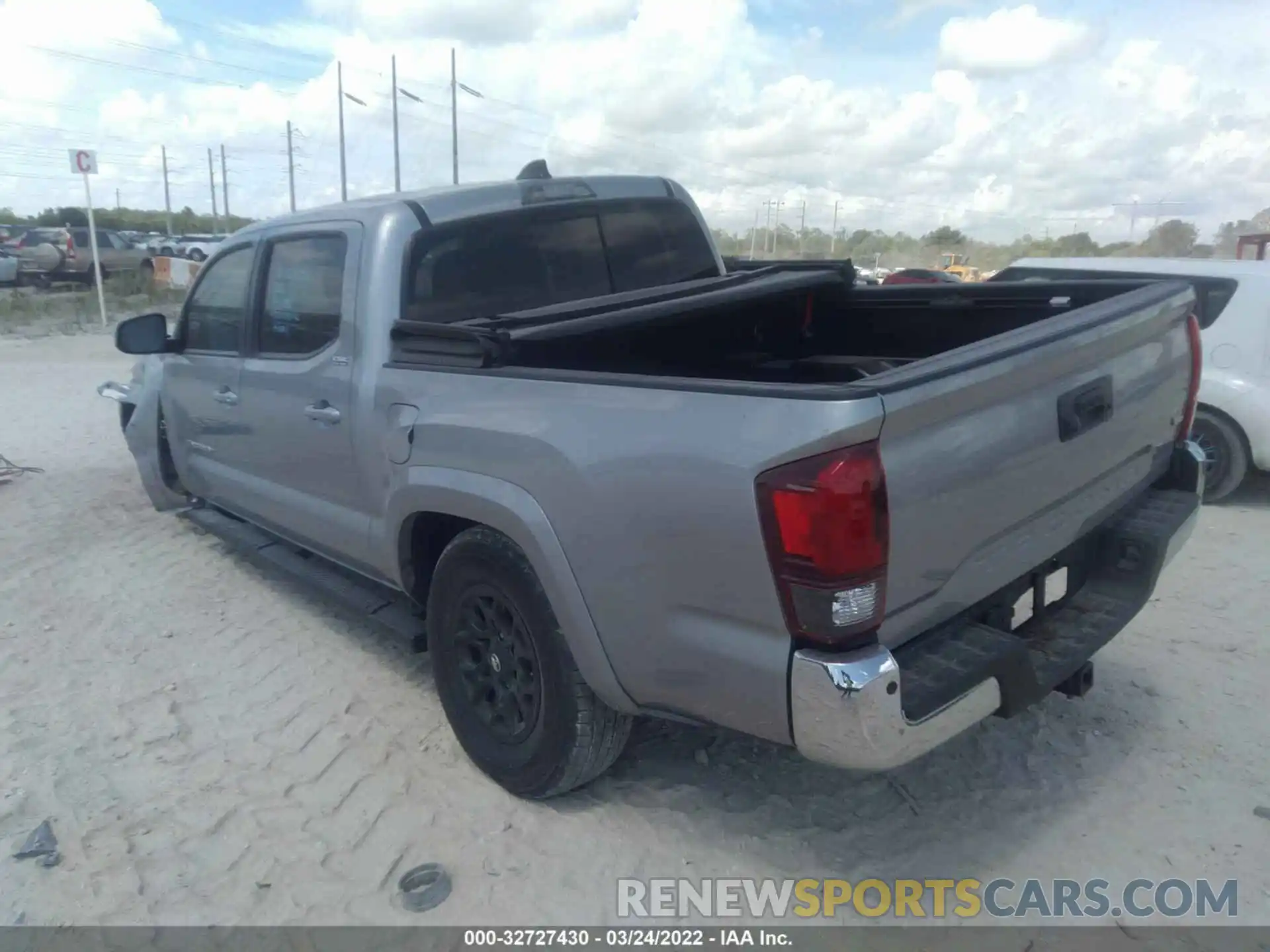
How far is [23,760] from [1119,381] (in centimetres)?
401

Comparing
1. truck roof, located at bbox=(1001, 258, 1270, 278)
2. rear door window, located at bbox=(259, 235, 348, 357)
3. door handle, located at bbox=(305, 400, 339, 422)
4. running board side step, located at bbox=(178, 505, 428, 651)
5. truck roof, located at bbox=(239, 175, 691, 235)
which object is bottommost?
running board side step, located at bbox=(178, 505, 428, 651)

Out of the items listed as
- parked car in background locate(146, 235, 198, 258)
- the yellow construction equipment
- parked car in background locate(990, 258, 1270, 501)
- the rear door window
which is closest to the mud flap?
the rear door window

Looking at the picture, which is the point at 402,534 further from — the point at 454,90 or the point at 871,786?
the point at 454,90

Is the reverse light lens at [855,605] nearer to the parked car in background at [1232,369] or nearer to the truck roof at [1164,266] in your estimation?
the parked car in background at [1232,369]

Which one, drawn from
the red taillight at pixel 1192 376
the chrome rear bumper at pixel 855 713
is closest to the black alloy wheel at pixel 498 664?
the chrome rear bumper at pixel 855 713

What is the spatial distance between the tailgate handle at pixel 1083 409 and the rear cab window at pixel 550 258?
1990mm

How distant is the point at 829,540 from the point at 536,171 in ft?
9.02

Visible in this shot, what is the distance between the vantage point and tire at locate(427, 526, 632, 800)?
2930 mm

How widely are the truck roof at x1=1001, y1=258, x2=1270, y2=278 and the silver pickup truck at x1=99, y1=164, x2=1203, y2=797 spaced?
11.5 feet

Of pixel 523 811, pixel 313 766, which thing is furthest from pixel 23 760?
pixel 523 811

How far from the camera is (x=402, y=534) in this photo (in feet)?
11.5

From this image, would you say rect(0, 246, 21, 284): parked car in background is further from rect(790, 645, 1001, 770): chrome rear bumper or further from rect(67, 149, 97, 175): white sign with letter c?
rect(790, 645, 1001, 770): chrome rear bumper

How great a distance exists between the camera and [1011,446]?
8.36 ft

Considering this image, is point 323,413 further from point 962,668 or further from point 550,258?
point 962,668
